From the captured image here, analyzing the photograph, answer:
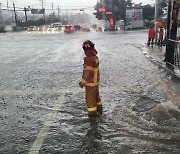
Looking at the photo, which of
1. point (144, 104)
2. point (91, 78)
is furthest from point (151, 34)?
point (91, 78)

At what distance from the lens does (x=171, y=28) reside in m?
11.3

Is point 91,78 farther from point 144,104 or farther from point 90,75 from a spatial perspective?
point 144,104

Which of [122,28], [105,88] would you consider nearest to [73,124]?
[105,88]

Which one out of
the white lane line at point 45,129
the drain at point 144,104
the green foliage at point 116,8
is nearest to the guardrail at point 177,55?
the drain at point 144,104

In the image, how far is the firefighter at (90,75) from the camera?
542 centimetres

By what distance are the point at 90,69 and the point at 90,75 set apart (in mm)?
118

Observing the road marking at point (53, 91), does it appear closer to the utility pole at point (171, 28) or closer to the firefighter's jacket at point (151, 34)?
the utility pole at point (171, 28)

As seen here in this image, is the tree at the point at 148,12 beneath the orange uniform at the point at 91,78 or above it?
above

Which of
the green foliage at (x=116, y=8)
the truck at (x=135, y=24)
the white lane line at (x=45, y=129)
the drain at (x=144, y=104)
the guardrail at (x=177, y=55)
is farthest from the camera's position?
the green foliage at (x=116, y=8)

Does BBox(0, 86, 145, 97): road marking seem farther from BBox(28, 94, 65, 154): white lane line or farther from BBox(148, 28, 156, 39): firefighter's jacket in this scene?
BBox(148, 28, 156, 39): firefighter's jacket

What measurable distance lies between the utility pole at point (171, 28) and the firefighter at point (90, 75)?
6.50 m

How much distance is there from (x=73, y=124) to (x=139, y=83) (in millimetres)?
3662

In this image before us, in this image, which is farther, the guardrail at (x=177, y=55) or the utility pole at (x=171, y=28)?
the utility pole at (x=171, y=28)

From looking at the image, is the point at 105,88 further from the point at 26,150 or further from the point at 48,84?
the point at 26,150
